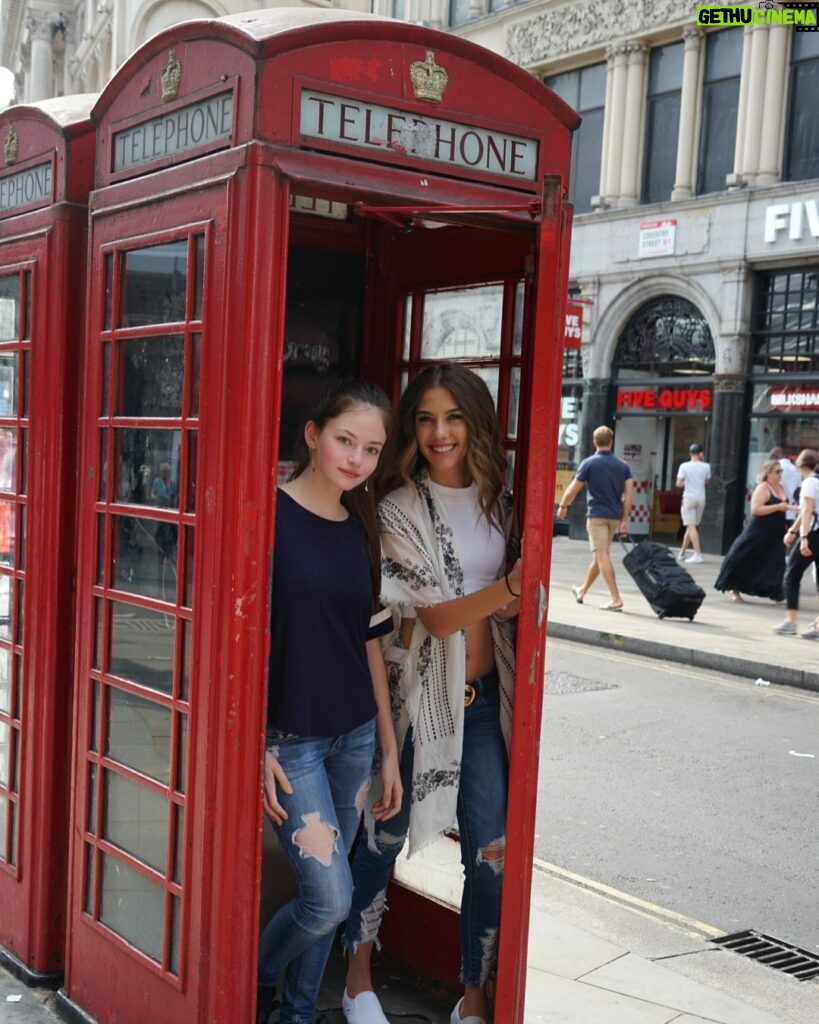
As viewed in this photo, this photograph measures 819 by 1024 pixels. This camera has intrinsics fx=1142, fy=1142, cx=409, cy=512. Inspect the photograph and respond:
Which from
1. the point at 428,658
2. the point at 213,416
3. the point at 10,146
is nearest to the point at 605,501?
the point at 10,146

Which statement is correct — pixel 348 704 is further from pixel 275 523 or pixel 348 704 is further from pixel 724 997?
pixel 724 997

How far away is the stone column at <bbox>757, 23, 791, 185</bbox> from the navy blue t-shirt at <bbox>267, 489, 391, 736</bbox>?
17638 millimetres

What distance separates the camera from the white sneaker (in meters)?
3.24

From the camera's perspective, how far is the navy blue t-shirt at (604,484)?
12.3 m

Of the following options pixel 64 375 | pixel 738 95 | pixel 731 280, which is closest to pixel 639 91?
pixel 738 95

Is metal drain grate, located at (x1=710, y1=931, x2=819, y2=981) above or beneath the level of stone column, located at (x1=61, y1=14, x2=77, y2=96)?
beneath

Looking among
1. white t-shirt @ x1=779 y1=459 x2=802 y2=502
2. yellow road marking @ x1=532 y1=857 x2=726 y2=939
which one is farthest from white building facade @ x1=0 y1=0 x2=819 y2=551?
yellow road marking @ x1=532 y1=857 x2=726 y2=939

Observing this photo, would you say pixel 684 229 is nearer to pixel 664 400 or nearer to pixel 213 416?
pixel 664 400

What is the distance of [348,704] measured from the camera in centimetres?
286

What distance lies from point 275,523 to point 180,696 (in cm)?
48

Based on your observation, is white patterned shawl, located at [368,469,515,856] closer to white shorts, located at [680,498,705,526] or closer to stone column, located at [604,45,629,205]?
white shorts, located at [680,498,705,526]

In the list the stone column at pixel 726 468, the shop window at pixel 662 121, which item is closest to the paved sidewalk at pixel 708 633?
the stone column at pixel 726 468

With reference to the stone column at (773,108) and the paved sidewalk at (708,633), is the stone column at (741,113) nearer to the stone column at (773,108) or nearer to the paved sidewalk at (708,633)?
the stone column at (773,108)

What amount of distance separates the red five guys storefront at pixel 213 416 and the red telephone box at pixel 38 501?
0.09 m
